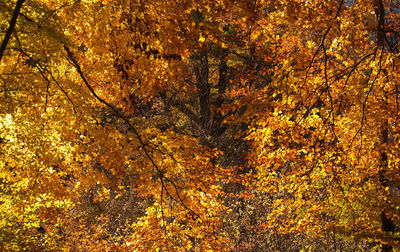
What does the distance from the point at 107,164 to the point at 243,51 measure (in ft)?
31.3

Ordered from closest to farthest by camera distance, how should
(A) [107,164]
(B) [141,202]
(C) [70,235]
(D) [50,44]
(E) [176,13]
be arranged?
(D) [50,44]
(E) [176,13]
(A) [107,164]
(C) [70,235]
(B) [141,202]

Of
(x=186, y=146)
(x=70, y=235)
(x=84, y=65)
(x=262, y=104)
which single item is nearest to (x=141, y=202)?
(x=70, y=235)

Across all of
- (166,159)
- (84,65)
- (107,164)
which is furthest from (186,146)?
(84,65)

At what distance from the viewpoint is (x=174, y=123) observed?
47.4ft

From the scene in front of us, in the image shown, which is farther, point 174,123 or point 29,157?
point 174,123

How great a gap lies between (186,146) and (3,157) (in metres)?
4.06

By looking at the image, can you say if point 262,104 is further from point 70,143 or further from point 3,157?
point 3,157

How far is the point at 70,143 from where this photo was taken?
22.9 feet

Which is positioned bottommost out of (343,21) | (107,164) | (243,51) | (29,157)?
(107,164)

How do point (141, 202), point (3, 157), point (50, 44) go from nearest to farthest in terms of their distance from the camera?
point (50, 44) < point (3, 157) < point (141, 202)

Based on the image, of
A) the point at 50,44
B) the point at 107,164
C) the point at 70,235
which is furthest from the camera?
the point at 70,235

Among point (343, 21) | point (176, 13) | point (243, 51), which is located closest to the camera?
point (176, 13)

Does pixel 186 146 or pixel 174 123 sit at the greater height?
pixel 174 123

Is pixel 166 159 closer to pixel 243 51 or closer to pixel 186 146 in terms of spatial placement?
pixel 186 146
